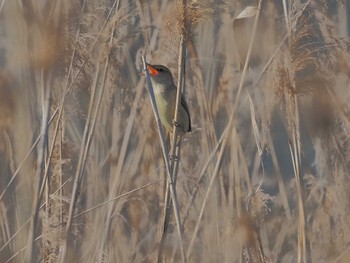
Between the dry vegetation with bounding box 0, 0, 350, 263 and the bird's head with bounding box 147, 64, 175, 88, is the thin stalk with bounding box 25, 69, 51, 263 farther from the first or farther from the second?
the bird's head with bounding box 147, 64, 175, 88

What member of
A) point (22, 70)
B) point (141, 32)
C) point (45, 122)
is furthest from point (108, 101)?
point (45, 122)

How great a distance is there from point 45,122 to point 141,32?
74cm

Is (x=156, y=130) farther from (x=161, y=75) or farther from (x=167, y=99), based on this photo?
(x=167, y=99)

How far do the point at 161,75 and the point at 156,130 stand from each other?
0.33m

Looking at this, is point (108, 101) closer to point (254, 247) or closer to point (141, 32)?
point (141, 32)

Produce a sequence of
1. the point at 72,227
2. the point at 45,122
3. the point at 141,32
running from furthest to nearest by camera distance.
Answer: the point at 141,32 → the point at 72,227 → the point at 45,122

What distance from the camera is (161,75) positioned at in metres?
3.01

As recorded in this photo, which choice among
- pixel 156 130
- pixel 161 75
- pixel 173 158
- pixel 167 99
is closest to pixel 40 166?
pixel 173 158

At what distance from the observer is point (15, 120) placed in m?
2.47

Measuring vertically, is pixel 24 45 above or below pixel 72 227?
above

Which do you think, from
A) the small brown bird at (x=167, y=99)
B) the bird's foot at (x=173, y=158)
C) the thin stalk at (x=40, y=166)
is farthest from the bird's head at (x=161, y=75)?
the thin stalk at (x=40, y=166)

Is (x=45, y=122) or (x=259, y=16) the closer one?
(x=45, y=122)

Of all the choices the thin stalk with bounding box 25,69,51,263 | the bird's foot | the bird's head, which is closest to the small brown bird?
the bird's head

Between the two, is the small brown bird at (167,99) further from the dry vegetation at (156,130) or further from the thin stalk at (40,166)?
the thin stalk at (40,166)
